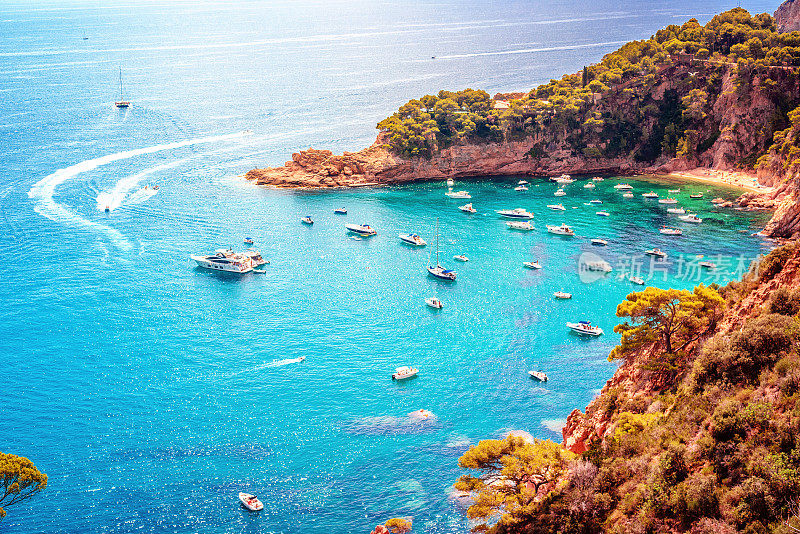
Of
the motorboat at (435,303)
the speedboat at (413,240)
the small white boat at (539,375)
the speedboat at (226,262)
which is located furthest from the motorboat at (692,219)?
the speedboat at (226,262)

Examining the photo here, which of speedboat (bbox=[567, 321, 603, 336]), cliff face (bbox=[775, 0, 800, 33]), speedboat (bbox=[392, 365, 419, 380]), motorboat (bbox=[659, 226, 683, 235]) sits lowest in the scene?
speedboat (bbox=[392, 365, 419, 380])

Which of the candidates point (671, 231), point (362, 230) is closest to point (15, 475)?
point (362, 230)

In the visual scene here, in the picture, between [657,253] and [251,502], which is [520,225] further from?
[251,502]

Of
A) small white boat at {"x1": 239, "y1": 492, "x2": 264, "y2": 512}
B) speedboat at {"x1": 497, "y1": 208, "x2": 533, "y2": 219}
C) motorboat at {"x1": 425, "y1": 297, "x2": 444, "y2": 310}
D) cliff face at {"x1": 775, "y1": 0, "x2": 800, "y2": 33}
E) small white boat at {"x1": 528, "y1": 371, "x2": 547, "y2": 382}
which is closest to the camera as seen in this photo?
small white boat at {"x1": 239, "y1": 492, "x2": 264, "y2": 512}

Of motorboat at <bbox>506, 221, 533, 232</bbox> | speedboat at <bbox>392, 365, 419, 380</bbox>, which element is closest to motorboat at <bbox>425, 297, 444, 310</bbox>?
speedboat at <bbox>392, 365, 419, 380</bbox>

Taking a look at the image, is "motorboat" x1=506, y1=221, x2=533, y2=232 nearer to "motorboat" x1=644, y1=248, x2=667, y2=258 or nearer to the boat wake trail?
"motorboat" x1=644, y1=248, x2=667, y2=258

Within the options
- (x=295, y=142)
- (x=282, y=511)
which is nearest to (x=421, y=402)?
(x=282, y=511)
